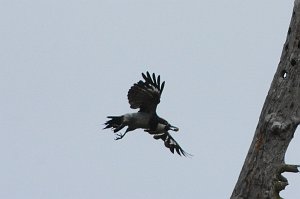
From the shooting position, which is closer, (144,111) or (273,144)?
(273,144)

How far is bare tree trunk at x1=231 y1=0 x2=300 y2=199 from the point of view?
9570 mm

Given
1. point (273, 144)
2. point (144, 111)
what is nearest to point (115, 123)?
point (144, 111)

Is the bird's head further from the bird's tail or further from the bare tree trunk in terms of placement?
the bare tree trunk

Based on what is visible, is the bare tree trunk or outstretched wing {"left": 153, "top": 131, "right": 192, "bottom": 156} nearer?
the bare tree trunk

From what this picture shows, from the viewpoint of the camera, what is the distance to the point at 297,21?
983 cm

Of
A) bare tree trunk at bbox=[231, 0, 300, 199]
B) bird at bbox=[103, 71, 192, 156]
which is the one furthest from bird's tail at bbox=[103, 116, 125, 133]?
bare tree trunk at bbox=[231, 0, 300, 199]

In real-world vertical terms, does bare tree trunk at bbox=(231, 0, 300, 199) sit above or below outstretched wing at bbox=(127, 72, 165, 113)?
below

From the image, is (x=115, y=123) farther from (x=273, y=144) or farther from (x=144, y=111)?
(x=273, y=144)

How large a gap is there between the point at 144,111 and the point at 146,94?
0.78ft

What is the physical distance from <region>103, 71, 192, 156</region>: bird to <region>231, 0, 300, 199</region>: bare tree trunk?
13.9 ft

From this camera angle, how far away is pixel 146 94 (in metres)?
14.0

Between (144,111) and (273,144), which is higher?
(144,111)

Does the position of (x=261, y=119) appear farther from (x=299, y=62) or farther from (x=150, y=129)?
(x=150, y=129)

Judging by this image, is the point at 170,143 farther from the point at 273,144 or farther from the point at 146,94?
the point at 273,144
